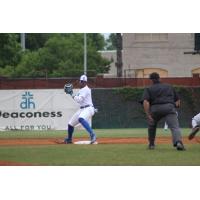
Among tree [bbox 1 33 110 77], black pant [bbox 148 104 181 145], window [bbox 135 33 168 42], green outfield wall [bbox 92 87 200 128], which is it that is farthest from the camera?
tree [bbox 1 33 110 77]

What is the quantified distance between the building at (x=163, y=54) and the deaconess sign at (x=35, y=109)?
13243mm

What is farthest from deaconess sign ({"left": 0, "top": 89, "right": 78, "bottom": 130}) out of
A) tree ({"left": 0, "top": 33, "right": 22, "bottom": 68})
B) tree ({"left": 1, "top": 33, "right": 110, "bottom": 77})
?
tree ({"left": 1, "top": 33, "right": 110, "bottom": 77})

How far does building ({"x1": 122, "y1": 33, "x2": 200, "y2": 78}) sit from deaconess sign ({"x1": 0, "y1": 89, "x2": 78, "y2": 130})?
43.4 feet

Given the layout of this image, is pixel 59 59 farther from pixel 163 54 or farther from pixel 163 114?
pixel 163 114

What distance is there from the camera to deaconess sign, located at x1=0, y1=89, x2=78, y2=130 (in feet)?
97.6

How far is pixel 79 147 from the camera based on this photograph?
51.9 feet

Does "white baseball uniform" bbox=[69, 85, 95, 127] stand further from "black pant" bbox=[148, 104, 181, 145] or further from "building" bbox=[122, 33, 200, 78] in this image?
"building" bbox=[122, 33, 200, 78]

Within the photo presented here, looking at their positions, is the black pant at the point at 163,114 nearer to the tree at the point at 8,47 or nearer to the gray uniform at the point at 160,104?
the gray uniform at the point at 160,104

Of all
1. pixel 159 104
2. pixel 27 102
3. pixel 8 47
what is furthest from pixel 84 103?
pixel 8 47

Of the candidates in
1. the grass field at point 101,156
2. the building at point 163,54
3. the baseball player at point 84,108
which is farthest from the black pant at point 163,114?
the building at point 163,54

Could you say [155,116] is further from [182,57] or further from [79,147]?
[182,57]

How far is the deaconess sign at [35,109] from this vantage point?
2975cm

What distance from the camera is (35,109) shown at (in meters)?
30.0
